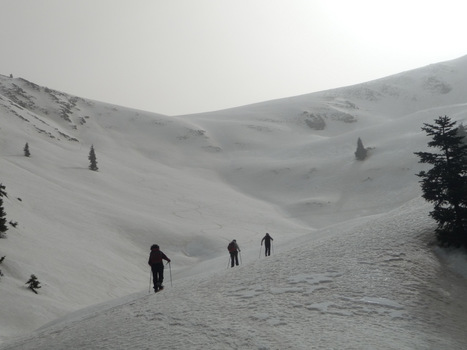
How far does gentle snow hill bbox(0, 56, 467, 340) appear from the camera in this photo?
30.4 meters

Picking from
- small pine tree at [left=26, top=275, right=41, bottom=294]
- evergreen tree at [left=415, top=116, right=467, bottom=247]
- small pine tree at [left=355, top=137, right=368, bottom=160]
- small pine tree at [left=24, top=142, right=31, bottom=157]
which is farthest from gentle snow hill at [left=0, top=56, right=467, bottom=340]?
evergreen tree at [left=415, top=116, right=467, bottom=247]

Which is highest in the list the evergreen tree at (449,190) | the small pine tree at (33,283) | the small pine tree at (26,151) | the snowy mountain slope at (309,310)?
the small pine tree at (26,151)

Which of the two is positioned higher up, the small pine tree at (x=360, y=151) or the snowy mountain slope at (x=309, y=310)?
the small pine tree at (x=360, y=151)

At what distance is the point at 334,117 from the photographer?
15800cm

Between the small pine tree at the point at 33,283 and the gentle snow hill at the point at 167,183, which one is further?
the gentle snow hill at the point at 167,183


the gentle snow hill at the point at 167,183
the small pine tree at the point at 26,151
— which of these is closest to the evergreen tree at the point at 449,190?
the gentle snow hill at the point at 167,183

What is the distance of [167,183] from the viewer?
267ft

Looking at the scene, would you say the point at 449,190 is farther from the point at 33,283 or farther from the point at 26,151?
the point at 26,151

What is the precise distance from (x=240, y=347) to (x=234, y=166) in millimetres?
97302

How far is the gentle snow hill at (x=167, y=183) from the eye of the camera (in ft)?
99.7

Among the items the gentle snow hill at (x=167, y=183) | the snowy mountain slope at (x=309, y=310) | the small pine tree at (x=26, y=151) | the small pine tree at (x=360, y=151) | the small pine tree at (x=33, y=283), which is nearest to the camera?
the snowy mountain slope at (x=309, y=310)

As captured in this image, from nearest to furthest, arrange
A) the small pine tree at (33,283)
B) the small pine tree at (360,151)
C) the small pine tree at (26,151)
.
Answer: the small pine tree at (33,283)
the small pine tree at (26,151)
the small pine tree at (360,151)

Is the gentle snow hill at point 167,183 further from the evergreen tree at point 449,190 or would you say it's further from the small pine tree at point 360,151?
the evergreen tree at point 449,190

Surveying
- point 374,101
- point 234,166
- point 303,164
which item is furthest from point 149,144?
point 374,101
